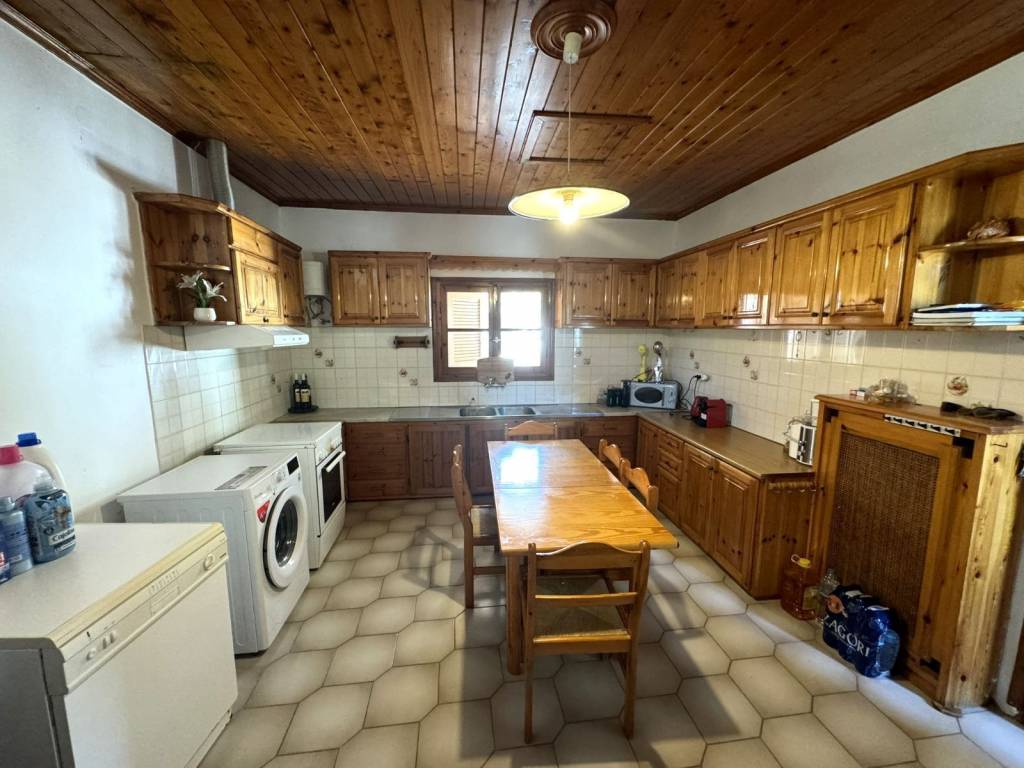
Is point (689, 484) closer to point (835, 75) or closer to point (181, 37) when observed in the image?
point (835, 75)

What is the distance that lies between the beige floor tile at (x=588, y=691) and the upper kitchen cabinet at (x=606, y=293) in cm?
276

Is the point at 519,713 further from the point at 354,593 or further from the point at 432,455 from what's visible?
the point at 432,455

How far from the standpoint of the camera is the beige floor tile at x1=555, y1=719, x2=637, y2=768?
1.51m

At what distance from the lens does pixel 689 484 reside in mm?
2994

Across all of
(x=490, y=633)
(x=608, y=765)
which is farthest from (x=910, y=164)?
(x=490, y=633)

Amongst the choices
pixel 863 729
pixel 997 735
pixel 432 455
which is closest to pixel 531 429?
pixel 432 455

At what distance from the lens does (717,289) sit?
304 centimetres

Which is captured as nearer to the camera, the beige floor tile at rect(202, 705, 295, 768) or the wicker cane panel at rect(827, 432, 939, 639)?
the beige floor tile at rect(202, 705, 295, 768)

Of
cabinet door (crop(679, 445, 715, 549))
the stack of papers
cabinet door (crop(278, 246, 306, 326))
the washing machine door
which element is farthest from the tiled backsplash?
the stack of papers

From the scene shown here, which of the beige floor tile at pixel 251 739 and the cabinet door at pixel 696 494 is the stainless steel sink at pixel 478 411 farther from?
the beige floor tile at pixel 251 739

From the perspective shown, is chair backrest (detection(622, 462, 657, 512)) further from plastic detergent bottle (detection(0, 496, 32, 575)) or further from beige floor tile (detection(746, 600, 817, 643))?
plastic detergent bottle (detection(0, 496, 32, 575))

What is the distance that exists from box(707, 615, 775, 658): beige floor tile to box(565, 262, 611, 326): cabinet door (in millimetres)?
2558

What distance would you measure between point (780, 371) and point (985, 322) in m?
1.34

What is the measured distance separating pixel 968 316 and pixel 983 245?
0.94 ft
